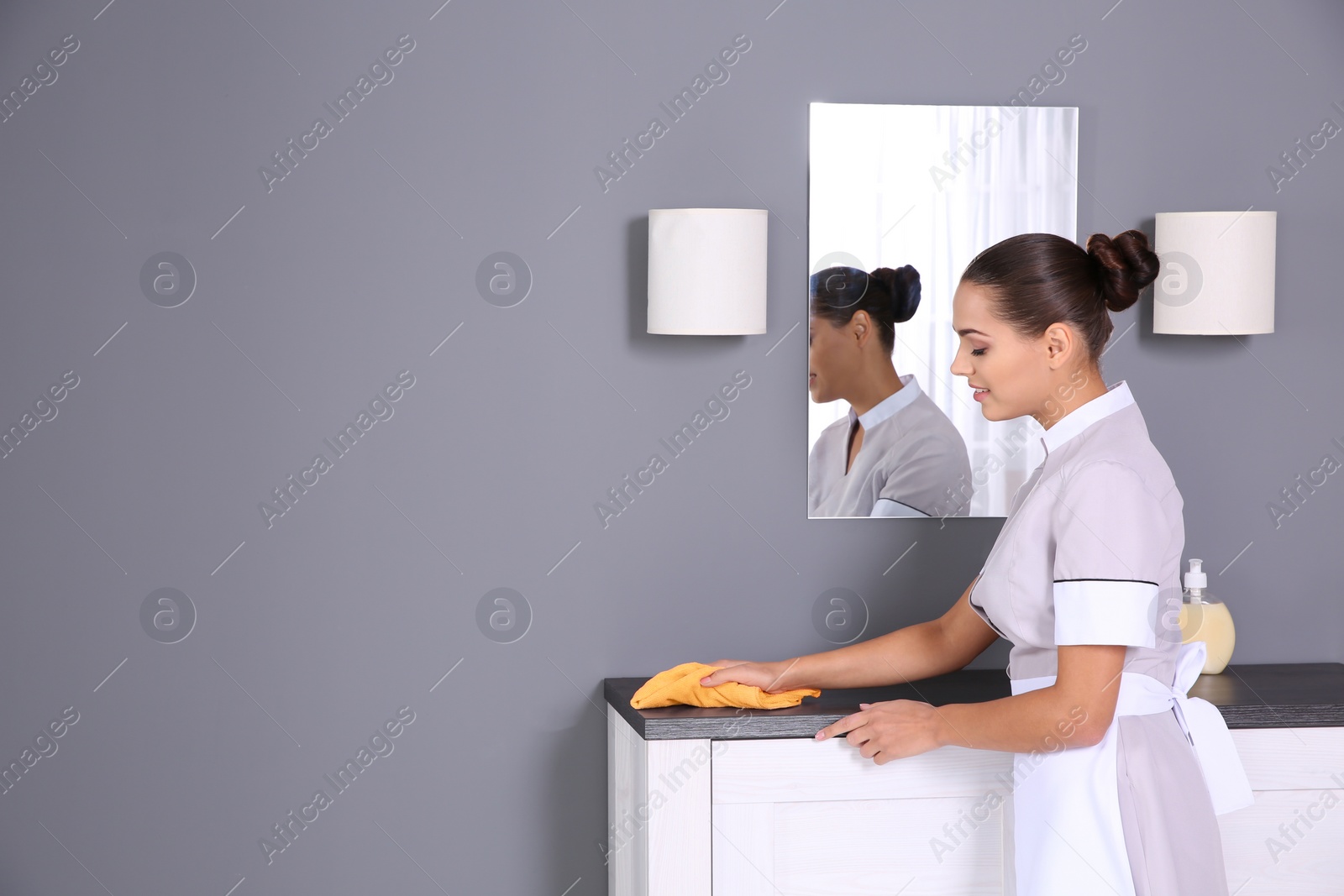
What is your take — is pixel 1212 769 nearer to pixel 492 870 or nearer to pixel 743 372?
pixel 743 372

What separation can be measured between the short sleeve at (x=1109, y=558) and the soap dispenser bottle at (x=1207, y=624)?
24.1 inches

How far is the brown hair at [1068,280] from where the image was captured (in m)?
1.51

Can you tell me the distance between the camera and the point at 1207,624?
78.7 inches

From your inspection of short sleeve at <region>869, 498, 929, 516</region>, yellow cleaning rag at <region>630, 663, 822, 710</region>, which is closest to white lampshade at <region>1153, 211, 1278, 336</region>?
short sleeve at <region>869, 498, 929, 516</region>

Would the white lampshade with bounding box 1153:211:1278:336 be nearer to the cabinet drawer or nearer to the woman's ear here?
the woman's ear

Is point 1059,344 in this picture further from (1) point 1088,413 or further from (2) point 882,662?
(2) point 882,662

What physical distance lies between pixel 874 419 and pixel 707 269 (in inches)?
16.7

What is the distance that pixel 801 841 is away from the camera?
1.73 metres

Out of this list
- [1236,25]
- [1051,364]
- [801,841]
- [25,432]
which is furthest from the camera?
[1236,25]

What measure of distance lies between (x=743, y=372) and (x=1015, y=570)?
70 centimetres

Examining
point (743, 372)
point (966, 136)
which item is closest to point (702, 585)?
point (743, 372)

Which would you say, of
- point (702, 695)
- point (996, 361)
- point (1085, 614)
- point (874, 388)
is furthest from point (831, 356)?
point (1085, 614)

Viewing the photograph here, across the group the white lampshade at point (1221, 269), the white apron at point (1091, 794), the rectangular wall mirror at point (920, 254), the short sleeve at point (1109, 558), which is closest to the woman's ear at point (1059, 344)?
the short sleeve at point (1109, 558)

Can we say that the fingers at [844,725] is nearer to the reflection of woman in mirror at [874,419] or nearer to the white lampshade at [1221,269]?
the reflection of woman in mirror at [874,419]
